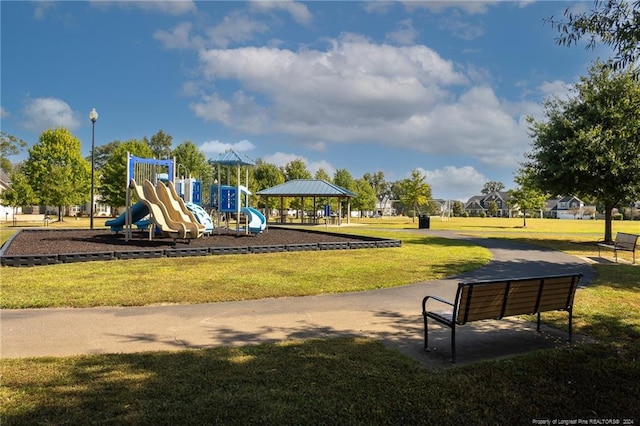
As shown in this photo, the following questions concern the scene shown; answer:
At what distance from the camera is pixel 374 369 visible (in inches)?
175

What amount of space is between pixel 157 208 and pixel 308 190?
82.3 ft

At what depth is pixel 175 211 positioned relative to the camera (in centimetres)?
1747

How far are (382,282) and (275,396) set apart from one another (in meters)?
6.28

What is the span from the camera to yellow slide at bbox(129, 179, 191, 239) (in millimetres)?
16359

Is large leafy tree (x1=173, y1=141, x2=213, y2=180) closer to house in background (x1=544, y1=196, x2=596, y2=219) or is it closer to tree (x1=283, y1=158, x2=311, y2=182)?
tree (x1=283, y1=158, x2=311, y2=182)

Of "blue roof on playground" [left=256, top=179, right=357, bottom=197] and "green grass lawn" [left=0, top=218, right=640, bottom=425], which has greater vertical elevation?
"blue roof on playground" [left=256, top=179, right=357, bottom=197]

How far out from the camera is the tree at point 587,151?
739 inches

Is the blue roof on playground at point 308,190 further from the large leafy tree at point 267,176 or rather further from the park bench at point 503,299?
the park bench at point 503,299

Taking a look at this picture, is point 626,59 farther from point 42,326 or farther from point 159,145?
point 159,145

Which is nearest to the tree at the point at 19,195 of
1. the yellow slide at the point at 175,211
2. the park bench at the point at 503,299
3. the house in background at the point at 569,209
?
the yellow slide at the point at 175,211

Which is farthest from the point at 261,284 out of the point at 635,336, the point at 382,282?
the point at 635,336

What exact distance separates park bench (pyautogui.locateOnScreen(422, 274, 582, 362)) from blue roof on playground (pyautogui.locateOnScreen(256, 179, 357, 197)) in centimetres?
3404

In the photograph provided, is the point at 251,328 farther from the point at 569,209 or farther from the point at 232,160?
the point at 569,209

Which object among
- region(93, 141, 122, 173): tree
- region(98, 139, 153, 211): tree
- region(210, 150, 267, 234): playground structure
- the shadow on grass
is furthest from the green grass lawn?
region(93, 141, 122, 173): tree
